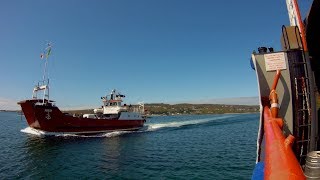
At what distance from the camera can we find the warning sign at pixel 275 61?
878cm

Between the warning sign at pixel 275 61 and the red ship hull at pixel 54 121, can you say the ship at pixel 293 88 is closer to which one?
the warning sign at pixel 275 61

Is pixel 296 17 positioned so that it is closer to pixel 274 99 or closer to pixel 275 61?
pixel 275 61

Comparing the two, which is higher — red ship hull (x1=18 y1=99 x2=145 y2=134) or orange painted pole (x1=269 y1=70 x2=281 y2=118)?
orange painted pole (x1=269 y1=70 x2=281 y2=118)

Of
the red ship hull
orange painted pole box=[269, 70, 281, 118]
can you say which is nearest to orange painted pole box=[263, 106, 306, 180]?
orange painted pole box=[269, 70, 281, 118]

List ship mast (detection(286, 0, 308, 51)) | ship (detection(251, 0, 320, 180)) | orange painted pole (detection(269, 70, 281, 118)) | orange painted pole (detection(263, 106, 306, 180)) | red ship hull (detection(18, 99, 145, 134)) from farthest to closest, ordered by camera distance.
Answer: red ship hull (detection(18, 99, 145, 134)), ship mast (detection(286, 0, 308, 51)), ship (detection(251, 0, 320, 180)), orange painted pole (detection(269, 70, 281, 118)), orange painted pole (detection(263, 106, 306, 180))

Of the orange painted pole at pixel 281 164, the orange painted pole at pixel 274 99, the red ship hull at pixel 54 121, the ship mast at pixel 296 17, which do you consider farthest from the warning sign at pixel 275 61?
the red ship hull at pixel 54 121

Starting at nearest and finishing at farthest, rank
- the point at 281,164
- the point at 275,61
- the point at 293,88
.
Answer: the point at 281,164 < the point at 293,88 < the point at 275,61

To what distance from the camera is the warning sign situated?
28.8ft

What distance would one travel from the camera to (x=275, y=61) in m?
8.86

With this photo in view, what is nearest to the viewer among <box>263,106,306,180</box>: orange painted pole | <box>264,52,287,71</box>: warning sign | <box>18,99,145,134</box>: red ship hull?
<box>263,106,306,180</box>: orange painted pole

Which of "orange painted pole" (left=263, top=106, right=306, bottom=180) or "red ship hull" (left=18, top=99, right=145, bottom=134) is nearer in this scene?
"orange painted pole" (left=263, top=106, right=306, bottom=180)

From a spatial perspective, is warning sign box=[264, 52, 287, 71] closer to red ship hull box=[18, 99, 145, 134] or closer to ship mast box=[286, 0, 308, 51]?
→ ship mast box=[286, 0, 308, 51]

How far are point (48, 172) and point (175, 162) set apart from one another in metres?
11.4

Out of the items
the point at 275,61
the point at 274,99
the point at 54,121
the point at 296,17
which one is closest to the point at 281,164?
the point at 274,99
